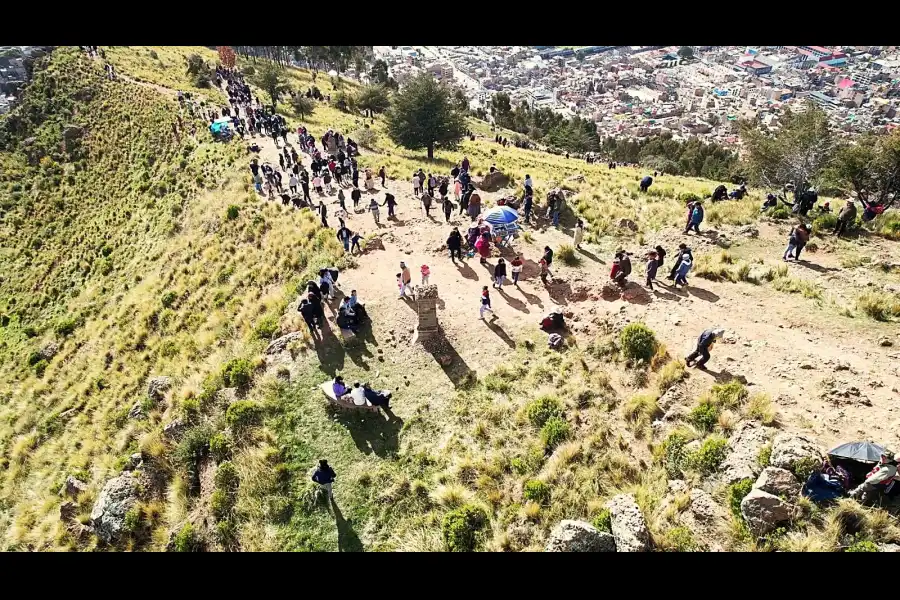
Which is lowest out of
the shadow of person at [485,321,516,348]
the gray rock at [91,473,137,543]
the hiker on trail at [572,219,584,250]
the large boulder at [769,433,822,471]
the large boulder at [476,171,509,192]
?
the gray rock at [91,473,137,543]

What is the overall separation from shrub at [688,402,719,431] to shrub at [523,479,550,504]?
4.23 metres

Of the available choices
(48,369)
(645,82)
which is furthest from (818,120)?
(645,82)

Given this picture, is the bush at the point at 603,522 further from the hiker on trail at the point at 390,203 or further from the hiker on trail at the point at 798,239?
the hiker on trail at the point at 390,203

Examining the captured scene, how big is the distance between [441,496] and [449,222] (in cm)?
1508

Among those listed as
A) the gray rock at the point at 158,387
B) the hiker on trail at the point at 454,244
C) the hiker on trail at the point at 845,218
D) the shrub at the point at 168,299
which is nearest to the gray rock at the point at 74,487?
the gray rock at the point at 158,387

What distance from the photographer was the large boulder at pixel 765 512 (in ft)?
34.1

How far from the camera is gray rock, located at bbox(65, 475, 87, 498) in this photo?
16630 mm

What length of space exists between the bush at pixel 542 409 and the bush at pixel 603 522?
3.34 m

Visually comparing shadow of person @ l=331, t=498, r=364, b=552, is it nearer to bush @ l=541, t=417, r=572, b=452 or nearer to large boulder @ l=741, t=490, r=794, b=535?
bush @ l=541, t=417, r=572, b=452

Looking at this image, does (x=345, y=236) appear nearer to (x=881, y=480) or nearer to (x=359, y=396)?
(x=359, y=396)

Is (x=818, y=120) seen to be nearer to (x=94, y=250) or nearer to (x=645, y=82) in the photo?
(x=94, y=250)

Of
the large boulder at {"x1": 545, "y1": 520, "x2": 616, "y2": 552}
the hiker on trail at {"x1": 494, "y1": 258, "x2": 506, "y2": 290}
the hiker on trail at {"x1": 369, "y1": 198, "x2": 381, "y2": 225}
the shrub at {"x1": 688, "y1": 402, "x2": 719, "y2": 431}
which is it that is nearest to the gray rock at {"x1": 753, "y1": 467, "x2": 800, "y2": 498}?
the shrub at {"x1": 688, "y1": 402, "x2": 719, "y2": 431}
